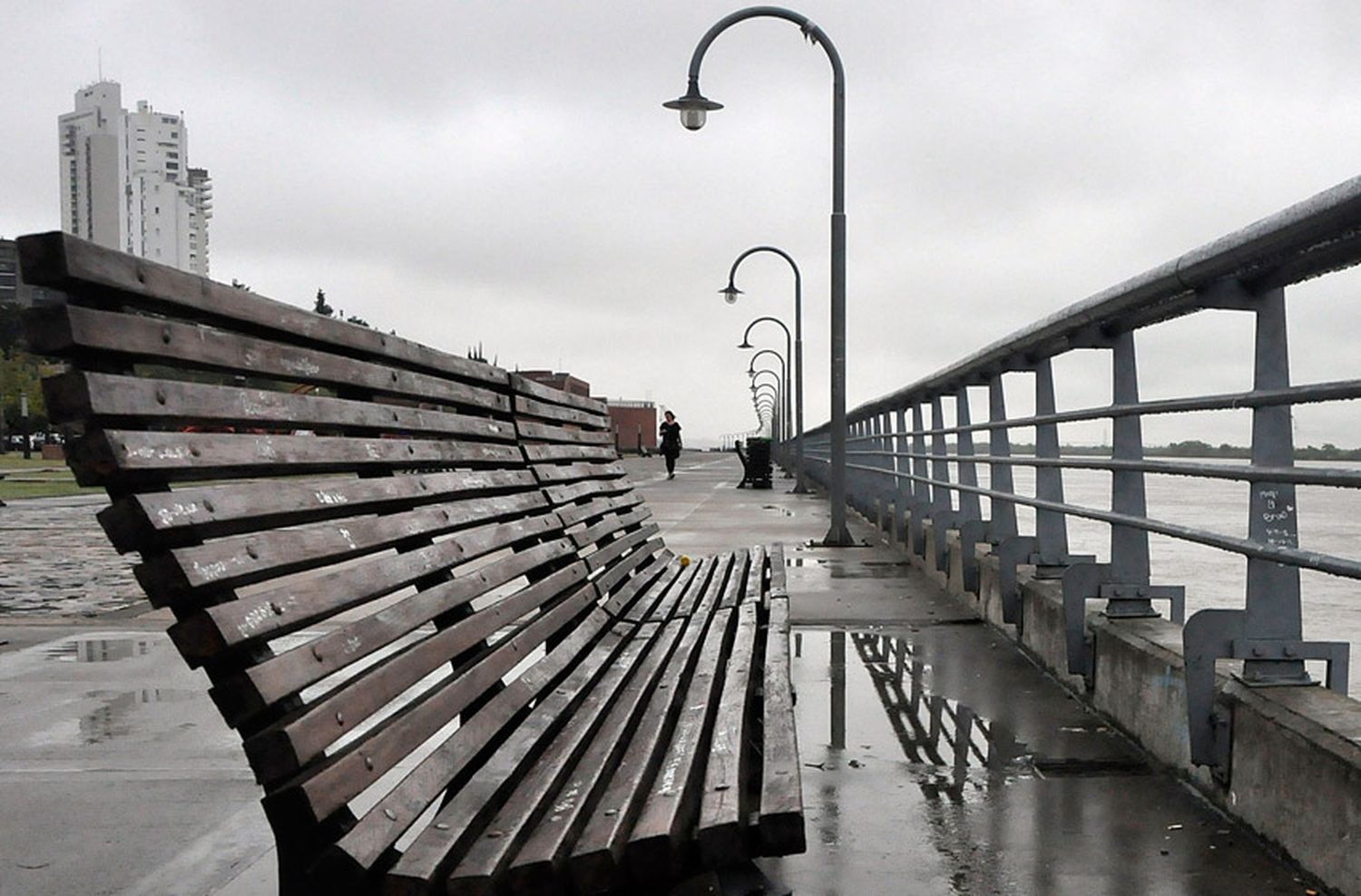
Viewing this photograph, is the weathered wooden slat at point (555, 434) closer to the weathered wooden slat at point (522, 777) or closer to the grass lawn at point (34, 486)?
the weathered wooden slat at point (522, 777)

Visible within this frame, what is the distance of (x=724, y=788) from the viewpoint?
8.27 feet

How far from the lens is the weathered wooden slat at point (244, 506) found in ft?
6.69

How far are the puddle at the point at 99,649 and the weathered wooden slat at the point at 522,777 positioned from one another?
3767 mm

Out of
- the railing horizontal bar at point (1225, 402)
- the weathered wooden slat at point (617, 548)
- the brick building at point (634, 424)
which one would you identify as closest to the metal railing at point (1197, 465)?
the railing horizontal bar at point (1225, 402)

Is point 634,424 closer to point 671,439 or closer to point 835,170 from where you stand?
point 671,439

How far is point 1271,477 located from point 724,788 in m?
1.71

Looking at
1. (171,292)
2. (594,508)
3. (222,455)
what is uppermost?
(171,292)

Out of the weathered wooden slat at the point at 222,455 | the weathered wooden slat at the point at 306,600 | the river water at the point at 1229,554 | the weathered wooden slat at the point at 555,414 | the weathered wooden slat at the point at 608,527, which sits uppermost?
the weathered wooden slat at the point at 555,414

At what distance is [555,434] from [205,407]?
3.21 m

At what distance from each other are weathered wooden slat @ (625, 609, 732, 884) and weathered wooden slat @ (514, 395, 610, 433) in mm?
1656

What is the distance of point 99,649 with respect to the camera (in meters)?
6.82

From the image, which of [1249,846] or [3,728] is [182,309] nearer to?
[1249,846]

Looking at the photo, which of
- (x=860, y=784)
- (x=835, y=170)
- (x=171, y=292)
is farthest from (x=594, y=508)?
(x=835, y=170)

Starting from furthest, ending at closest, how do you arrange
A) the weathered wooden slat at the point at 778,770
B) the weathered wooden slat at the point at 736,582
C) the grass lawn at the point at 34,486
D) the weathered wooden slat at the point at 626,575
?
the grass lawn at the point at 34,486 → the weathered wooden slat at the point at 736,582 → the weathered wooden slat at the point at 626,575 → the weathered wooden slat at the point at 778,770
